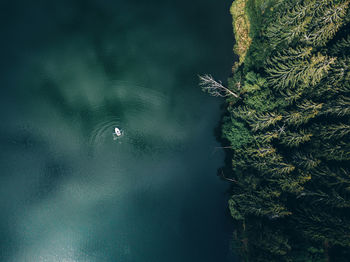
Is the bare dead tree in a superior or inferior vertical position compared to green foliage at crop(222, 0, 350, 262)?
superior

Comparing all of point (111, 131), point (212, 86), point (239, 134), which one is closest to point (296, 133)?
point (239, 134)

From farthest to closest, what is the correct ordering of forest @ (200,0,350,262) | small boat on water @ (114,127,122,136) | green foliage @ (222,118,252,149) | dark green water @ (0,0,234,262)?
dark green water @ (0,0,234,262)
small boat on water @ (114,127,122,136)
green foliage @ (222,118,252,149)
forest @ (200,0,350,262)

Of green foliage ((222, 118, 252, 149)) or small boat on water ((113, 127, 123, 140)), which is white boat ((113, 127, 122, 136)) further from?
green foliage ((222, 118, 252, 149))

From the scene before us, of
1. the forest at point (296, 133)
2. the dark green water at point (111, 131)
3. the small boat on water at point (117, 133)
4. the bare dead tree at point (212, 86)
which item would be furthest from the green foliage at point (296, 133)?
the small boat on water at point (117, 133)

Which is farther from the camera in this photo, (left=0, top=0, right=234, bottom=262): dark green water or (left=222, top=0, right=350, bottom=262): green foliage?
(left=0, top=0, right=234, bottom=262): dark green water

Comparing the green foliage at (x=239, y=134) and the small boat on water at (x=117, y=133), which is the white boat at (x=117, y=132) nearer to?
the small boat on water at (x=117, y=133)

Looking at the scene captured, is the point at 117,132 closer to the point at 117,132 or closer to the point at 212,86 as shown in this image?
the point at 117,132

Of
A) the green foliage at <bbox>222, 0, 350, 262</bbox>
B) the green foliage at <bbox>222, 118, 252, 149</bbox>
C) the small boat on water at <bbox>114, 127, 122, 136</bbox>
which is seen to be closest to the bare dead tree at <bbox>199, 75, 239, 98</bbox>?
the green foliage at <bbox>222, 0, 350, 262</bbox>

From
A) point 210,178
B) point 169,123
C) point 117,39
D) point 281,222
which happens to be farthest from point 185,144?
point 117,39

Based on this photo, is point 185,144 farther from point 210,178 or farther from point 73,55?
point 73,55
